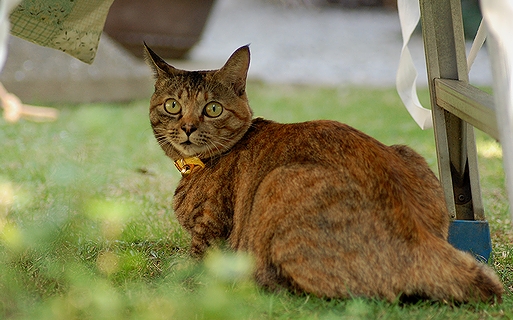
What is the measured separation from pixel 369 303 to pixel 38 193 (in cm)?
217

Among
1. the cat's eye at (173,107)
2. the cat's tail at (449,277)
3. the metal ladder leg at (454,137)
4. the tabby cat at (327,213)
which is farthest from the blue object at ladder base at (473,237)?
the cat's eye at (173,107)

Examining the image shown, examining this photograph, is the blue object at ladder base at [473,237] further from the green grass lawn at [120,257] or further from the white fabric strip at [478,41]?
the white fabric strip at [478,41]

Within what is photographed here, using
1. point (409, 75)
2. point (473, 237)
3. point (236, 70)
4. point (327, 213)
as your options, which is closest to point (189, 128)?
point (236, 70)

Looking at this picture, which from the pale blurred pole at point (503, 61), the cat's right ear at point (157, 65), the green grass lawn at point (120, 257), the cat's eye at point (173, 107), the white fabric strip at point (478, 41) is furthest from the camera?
the cat's right ear at point (157, 65)

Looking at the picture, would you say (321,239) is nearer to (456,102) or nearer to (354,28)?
(456,102)

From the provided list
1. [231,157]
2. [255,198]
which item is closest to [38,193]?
[231,157]

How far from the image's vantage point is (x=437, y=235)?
190 cm

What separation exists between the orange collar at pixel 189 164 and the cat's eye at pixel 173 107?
198mm

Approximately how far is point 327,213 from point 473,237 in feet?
2.90

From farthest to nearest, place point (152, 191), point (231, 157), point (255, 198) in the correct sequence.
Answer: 1. point (152, 191)
2. point (231, 157)
3. point (255, 198)

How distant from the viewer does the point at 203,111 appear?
240 cm

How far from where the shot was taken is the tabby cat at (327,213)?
1774mm

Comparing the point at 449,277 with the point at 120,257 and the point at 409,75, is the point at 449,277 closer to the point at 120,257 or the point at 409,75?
the point at 409,75

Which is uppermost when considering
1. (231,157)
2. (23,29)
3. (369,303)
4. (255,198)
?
(23,29)
